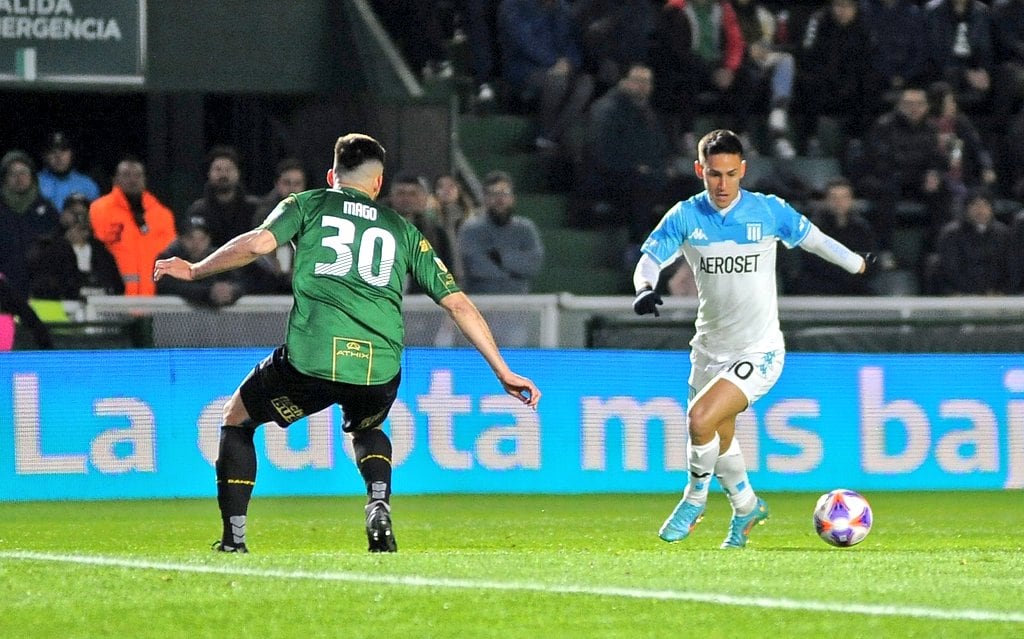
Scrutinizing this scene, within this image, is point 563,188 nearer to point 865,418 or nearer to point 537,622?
point 865,418

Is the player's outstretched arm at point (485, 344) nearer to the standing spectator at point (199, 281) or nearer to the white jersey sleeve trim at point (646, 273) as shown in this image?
the white jersey sleeve trim at point (646, 273)

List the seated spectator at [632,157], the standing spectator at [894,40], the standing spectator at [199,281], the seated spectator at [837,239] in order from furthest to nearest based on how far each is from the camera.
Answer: the standing spectator at [894,40] → the seated spectator at [632,157] → the seated spectator at [837,239] → the standing spectator at [199,281]

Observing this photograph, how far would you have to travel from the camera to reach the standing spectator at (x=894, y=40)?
19.5 m

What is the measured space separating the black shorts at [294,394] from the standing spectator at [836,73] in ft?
37.3

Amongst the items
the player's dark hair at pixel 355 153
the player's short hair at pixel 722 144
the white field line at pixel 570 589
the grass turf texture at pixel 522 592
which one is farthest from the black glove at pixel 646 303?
the white field line at pixel 570 589

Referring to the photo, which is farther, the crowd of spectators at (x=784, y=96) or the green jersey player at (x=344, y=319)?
the crowd of spectators at (x=784, y=96)

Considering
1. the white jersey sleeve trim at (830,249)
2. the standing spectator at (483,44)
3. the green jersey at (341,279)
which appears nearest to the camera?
the green jersey at (341,279)

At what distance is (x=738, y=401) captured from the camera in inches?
384

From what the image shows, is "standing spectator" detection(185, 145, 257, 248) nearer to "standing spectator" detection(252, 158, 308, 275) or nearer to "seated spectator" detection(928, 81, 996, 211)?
"standing spectator" detection(252, 158, 308, 275)

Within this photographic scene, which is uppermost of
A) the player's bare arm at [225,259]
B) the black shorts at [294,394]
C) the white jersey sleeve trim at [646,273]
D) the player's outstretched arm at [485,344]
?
the player's bare arm at [225,259]

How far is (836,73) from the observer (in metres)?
19.5

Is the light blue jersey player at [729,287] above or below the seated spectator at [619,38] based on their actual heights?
below

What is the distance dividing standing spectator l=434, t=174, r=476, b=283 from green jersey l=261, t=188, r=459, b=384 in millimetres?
6645

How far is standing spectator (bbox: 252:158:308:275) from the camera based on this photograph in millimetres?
14859
